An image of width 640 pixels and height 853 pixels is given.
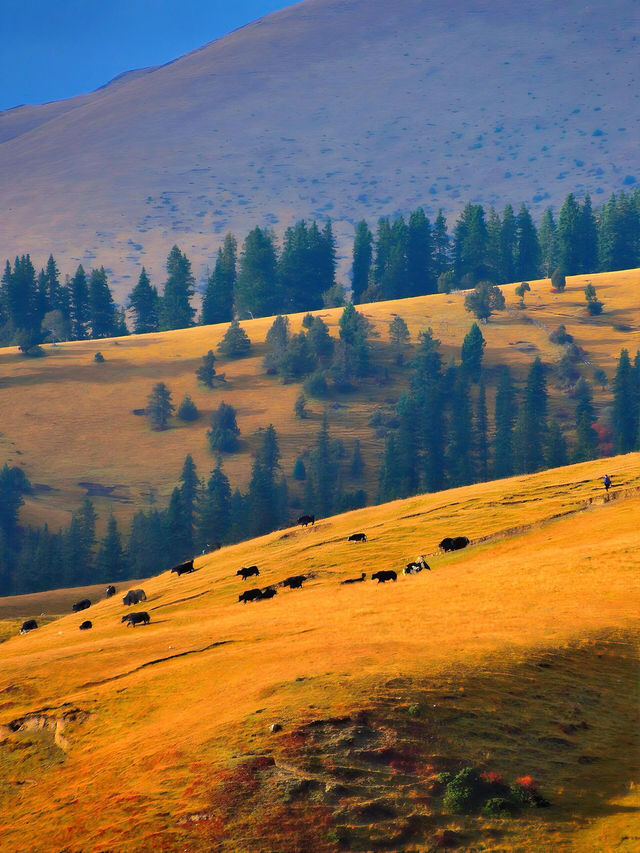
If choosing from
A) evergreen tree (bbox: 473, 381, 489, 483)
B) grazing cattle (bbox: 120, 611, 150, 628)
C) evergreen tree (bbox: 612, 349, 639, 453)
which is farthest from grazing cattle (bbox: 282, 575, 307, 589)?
evergreen tree (bbox: 612, 349, 639, 453)

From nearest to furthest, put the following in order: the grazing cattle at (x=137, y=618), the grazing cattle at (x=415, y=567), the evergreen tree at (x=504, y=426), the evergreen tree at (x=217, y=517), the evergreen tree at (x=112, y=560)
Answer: the grazing cattle at (x=137, y=618) → the grazing cattle at (x=415, y=567) → the evergreen tree at (x=112, y=560) → the evergreen tree at (x=217, y=517) → the evergreen tree at (x=504, y=426)

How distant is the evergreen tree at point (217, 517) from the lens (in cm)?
11619

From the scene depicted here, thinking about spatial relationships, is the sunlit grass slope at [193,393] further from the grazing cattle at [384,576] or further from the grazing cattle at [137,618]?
the grazing cattle at [384,576]

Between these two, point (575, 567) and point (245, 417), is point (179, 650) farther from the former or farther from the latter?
point (245, 417)

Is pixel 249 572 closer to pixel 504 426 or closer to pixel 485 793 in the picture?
pixel 485 793

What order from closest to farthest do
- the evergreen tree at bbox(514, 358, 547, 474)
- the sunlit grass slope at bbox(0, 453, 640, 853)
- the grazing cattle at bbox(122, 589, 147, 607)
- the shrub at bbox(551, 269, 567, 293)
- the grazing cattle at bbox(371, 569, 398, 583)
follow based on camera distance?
the sunlit grass slope at bbox(0, 453, 640, 853), the grazing cattle at bbox(371, 569, 398, 583), the grazing cattle at bbox(122, 589, 147, 607), the evergreen tree at bbox(514, 358, 547, 474), the shrub at bbox(551, 269, 567, 293)

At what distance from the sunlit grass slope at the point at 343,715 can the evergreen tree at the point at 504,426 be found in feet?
273

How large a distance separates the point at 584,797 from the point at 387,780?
4805mm

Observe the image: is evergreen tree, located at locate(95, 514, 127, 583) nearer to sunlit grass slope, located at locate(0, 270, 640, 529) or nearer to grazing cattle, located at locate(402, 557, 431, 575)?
sunlit grass slope, located at locate(0, 270, 640, 529)

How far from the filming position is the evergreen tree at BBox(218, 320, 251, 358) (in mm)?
175625

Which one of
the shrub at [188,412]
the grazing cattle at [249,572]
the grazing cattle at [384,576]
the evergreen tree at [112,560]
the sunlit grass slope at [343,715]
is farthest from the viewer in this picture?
the shrub at [188,412]

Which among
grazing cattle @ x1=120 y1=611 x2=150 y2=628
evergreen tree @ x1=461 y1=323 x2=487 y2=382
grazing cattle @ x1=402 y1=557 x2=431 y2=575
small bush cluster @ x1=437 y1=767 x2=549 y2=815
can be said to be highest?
evergreen tree @ x1=461 y1=323 x2=487 y2=382

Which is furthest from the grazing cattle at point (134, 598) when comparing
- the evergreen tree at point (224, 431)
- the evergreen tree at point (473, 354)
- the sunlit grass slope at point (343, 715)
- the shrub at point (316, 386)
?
the evergreen tree at point (473, 354)

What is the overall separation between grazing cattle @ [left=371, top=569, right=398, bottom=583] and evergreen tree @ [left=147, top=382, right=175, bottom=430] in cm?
10866
